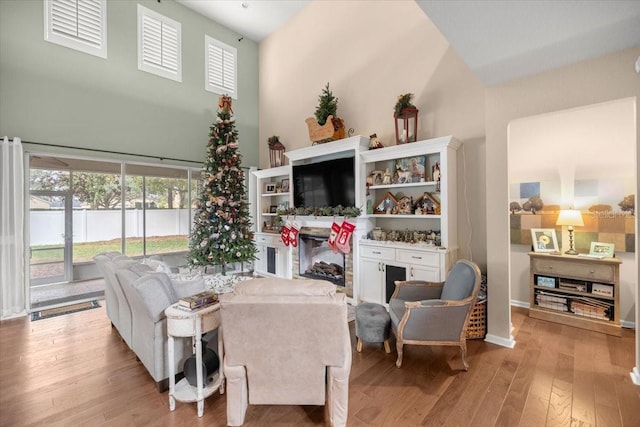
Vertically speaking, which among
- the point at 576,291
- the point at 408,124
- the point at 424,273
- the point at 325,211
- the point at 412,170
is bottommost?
the point at 576,291

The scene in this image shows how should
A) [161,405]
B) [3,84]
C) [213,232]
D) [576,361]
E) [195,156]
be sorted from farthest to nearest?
[195,156] → [213,232] → [3,84] → [576,361] → [161,405]

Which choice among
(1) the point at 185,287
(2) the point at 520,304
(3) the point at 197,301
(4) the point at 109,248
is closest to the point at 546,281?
(2) the point at 520,304

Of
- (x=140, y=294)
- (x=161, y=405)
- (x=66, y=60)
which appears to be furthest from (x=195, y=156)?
(x=161, y=405)

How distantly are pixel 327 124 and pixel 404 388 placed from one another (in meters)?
3.73

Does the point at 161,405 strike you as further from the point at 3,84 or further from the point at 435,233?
the point at 3,84

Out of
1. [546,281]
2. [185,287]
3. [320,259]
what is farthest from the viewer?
[320,259]

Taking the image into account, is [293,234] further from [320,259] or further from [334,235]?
[334,235]

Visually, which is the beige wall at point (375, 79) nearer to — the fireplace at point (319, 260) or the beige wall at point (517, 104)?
the beige wall at point (517, 104)

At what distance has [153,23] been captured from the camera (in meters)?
5.31

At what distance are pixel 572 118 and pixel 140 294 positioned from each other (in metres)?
5.19

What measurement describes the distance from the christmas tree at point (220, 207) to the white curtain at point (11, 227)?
86.3 inches

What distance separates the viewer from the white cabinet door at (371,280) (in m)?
4.00

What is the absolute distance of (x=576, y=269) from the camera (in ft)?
11.3

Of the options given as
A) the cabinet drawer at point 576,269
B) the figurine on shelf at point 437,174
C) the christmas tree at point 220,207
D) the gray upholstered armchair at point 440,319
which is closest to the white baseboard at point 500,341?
the gray upholstered armchair at point 440,319
